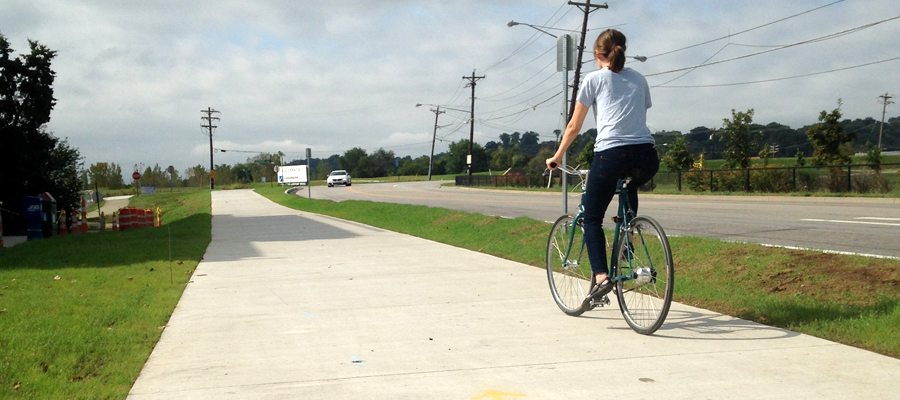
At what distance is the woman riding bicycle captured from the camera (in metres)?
4.84

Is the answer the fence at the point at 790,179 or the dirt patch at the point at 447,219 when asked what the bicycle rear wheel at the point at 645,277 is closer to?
the dirt patch at the point at 447,219

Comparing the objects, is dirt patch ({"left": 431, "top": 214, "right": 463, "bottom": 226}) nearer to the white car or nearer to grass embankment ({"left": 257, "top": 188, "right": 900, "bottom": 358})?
grass embankment ({"left": 257, "top": 188, "right": 900, "bottom": 358})

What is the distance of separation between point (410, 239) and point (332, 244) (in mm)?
1413

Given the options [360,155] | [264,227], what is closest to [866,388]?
[264,227]

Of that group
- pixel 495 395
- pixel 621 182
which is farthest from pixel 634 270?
pixel 495 395

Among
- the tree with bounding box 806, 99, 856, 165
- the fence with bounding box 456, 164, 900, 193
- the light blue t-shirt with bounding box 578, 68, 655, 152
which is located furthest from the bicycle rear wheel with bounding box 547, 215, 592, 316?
the tree with bounding box 806, 99, 856, 165

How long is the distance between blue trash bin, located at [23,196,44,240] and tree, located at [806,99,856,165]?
3476cm

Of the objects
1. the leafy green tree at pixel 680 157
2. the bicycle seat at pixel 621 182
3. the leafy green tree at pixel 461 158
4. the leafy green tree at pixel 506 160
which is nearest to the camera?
the bicycle seat at pixel 621 182

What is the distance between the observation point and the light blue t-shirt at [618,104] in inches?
190

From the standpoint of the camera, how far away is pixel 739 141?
38.6 metres

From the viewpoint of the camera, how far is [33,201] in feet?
55.6

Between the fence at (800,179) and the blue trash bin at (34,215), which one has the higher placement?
the fence at (800,179)

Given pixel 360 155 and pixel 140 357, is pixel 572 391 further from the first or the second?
pixel 360 155

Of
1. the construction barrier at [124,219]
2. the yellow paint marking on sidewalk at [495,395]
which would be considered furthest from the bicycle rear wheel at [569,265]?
the construction barrier at [124,219]
